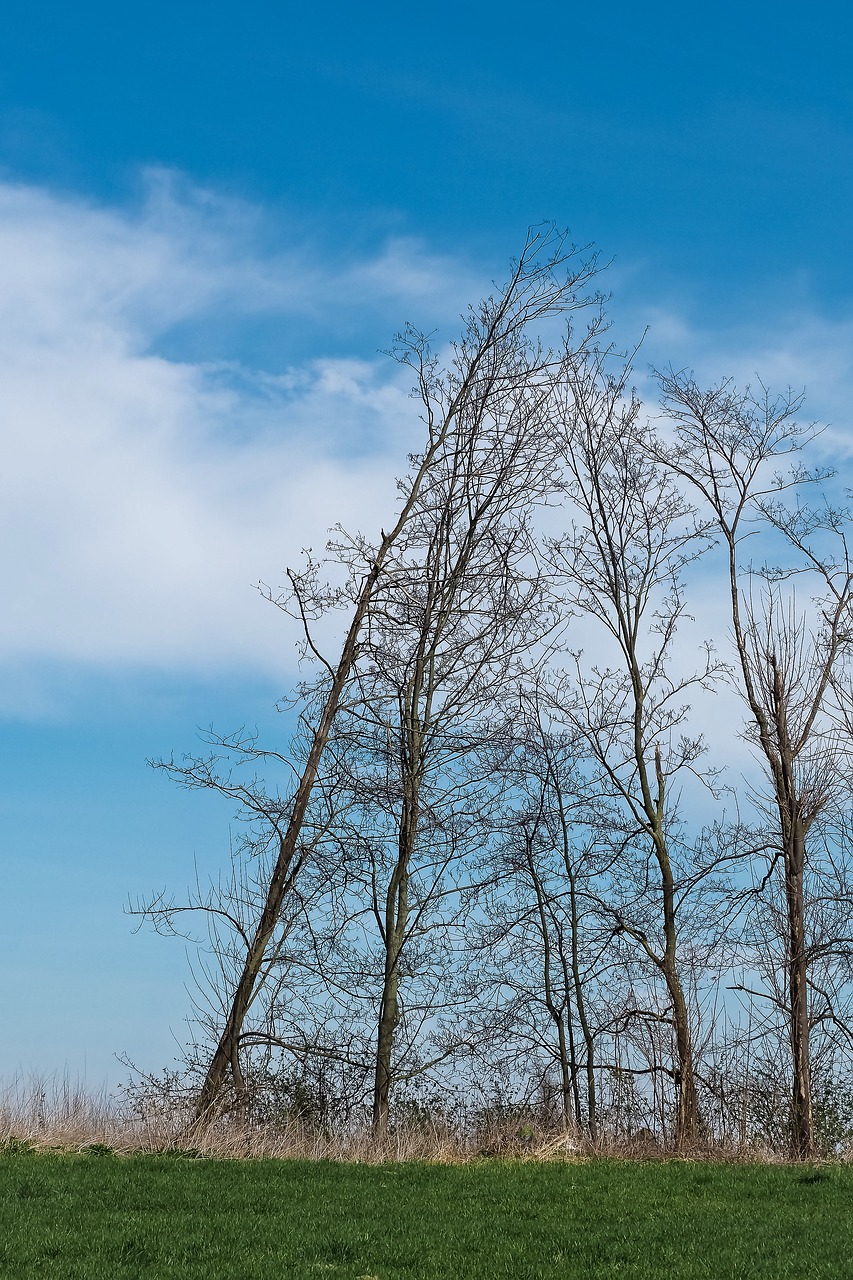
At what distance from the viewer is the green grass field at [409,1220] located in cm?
707

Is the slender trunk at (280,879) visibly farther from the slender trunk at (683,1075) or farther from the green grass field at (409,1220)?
the slender trunk at (683,1075)

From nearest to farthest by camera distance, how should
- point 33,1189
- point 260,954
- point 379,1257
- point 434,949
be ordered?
point 379,1257 < point 33,1189 < point 260,954 < point 434,949

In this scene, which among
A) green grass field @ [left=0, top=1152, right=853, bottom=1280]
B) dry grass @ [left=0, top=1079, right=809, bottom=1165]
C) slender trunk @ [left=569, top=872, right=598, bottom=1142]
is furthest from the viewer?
slender trunk @ [left=569, top=872, right=598, bottom=1142]

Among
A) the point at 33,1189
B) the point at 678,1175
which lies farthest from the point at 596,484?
the point at 33,1189

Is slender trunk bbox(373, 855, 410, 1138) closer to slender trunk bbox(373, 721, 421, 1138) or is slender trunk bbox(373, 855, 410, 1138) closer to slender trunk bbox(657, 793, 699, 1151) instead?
slender trunk bbox(373, 721, 421, 1138)

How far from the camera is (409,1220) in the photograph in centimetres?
841

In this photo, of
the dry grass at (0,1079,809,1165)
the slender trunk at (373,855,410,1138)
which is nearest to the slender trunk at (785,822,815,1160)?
the dry grass at (0,1079,809,1165)

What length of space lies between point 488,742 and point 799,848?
5031 mm

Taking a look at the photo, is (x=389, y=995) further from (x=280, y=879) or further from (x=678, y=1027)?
(x=678, y=1027)

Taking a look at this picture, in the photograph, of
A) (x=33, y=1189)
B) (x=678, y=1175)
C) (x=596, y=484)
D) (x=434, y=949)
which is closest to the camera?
(x=33, y=1189)

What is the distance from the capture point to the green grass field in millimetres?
7074

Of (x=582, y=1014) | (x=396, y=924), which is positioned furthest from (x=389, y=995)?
(x=582, y=1014)

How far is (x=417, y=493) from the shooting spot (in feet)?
51.2

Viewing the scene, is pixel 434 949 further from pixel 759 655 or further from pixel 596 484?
pixel 596 484
